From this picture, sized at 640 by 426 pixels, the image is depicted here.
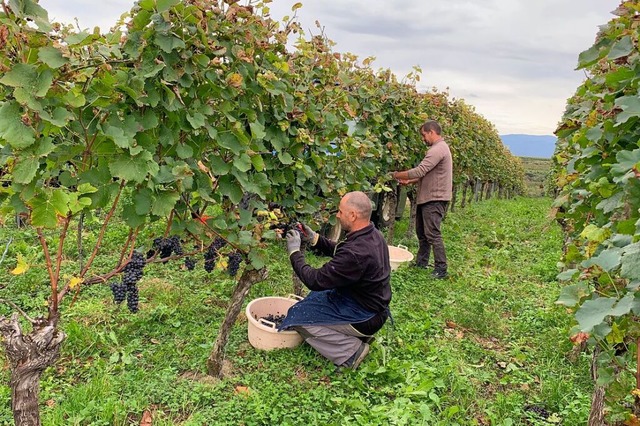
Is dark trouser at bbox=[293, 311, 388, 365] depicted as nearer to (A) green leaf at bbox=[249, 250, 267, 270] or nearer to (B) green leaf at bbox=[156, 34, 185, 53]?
(A) green leaf at bbox=[249, 250, 267, 270]

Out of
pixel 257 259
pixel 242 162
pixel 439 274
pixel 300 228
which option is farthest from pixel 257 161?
pixel 439 274

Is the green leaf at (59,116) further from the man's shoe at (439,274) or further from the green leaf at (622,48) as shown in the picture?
the man's shoe at (439,274)

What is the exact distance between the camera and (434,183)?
642 cm

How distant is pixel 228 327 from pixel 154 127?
1720mm

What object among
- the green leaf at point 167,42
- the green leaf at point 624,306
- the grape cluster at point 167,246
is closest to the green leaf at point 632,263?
the green leaf at point 624,306

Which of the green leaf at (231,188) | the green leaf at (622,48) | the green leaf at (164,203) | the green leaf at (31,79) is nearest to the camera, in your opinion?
the green leaf at (31,79)

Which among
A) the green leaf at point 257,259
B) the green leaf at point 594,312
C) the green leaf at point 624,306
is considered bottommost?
the green leaf at point 257,259

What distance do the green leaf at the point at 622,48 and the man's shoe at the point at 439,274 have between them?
4750 millimetres

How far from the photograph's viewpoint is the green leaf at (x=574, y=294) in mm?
1757

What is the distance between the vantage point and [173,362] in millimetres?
3645

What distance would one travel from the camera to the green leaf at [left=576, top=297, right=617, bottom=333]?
1.33 meters

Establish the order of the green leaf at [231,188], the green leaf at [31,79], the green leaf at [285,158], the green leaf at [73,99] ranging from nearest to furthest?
A: the green leaf at [31,79] → the green leaf at [73,99] → the green leaf at [231,188] → the green leaf at [285,158]

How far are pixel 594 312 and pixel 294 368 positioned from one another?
277 cm

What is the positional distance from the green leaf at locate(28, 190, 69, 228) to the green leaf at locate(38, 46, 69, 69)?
0.48 metres
